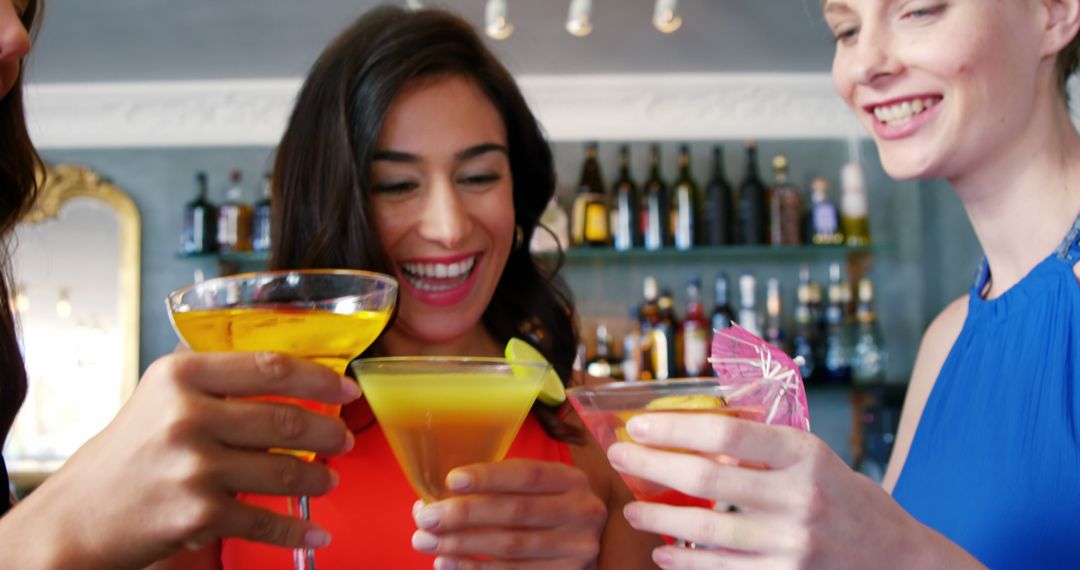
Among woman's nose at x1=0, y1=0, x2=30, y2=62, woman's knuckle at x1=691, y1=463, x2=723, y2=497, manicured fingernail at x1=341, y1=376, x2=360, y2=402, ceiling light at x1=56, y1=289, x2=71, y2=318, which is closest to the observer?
woman's knuckle at x1=691, y1=463, x2=723, y2=497

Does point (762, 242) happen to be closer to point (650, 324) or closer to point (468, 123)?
point (650, 324)

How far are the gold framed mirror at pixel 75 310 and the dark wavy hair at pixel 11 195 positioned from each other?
10.8ft

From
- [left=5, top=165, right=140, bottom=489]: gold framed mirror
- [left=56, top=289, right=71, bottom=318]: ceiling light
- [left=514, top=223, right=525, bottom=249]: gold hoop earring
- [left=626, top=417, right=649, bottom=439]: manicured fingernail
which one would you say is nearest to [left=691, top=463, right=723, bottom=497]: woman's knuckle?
[left=626, top=417, right=649, bottom=439]: manicured fingernail

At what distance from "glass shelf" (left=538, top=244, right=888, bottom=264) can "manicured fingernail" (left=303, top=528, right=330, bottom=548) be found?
324 centimetres

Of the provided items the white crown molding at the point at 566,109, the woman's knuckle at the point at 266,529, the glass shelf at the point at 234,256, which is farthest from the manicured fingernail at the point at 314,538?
the white crown molding at the point at 566,109

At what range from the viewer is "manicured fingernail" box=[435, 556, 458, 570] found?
1.06 meters

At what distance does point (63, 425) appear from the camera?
4.45m

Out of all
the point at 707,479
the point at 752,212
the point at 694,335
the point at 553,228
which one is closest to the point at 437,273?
the point at 707,479

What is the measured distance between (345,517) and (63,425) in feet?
12.2

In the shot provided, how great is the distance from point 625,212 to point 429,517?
3.29m

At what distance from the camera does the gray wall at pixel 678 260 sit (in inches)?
173

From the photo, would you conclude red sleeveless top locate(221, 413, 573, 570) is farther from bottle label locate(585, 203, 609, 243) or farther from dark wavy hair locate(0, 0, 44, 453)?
bottle label locate(585, 203, 609, 243)

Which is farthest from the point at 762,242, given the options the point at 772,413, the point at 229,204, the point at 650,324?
the point at 772,413

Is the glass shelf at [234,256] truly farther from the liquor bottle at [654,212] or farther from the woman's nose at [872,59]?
the woman's nose at [872,59]
